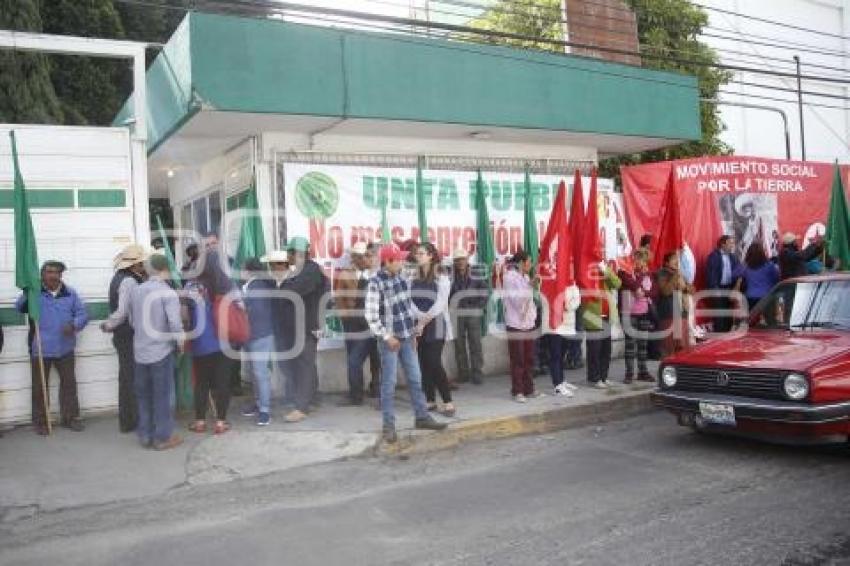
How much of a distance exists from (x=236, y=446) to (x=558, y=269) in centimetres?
415

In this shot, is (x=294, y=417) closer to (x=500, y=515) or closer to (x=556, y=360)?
(x=556, y=360)

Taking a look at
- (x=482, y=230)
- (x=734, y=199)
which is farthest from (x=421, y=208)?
(x=734, y=199)

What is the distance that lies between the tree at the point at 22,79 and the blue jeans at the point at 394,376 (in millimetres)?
12596

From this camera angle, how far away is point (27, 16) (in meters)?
16.5

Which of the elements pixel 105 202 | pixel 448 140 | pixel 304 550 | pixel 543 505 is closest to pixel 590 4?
pixel 448 140

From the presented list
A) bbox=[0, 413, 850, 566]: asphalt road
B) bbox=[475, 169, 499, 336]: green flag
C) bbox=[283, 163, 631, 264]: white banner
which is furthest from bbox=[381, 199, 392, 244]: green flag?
bbox=[0, 413, 850, 566]: asphalt road

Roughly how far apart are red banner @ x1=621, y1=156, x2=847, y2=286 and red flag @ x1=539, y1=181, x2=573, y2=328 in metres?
3.30

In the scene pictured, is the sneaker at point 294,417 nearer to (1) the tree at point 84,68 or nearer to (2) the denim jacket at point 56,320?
(2) the denim jacket at point 56,320

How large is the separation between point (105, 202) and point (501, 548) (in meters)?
6.12

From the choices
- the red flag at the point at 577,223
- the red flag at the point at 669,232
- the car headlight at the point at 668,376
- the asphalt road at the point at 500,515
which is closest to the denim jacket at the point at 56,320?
the asphalt road at the point at 500,515

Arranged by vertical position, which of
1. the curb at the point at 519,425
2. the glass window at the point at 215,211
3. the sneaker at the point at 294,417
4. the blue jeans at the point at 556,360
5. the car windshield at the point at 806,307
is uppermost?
the glass window at the point at 215,211

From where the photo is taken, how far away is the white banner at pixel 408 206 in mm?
9430

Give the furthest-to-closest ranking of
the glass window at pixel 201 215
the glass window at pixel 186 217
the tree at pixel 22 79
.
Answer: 1. the tree at pixel 22 79
2. the glass window at pixel 186 217
3. the glass window at pixel 201 215

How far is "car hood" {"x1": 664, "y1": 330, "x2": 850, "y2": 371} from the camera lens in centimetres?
622
